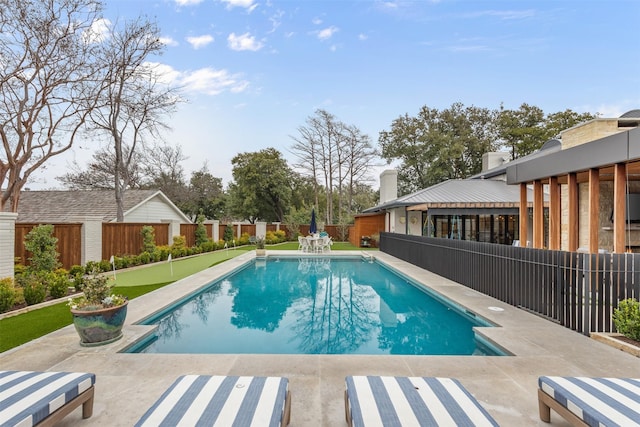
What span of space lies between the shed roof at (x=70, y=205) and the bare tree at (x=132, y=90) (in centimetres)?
243

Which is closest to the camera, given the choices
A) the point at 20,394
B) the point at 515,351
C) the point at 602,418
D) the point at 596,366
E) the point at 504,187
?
the point at 602,418

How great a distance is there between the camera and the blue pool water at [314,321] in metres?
5.27

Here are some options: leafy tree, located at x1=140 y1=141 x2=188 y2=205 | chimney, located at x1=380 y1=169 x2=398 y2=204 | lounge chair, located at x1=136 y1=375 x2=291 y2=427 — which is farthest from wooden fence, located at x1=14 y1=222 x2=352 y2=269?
leafy tree, located at x1=140 y1=141 x2=188 y2=205

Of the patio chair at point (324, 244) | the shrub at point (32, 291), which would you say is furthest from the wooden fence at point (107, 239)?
the patio chair at point (324, 244)

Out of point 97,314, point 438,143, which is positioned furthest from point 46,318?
point 438,143

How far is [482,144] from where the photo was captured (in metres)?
29.3

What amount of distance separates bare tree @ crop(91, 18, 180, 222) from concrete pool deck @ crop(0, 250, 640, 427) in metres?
13.4

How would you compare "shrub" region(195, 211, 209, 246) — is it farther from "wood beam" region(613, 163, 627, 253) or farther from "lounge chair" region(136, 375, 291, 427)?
"wood beam" region(613, 163, 627, 253)

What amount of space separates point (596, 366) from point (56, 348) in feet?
22.2

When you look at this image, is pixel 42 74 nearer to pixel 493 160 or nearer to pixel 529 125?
pixel 493 160

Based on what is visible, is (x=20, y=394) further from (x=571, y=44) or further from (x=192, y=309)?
(x=571, y=44)

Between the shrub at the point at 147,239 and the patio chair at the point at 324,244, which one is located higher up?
the shrub at the point at 147,239

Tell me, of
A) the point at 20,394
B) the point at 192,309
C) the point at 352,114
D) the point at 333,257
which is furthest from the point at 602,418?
the point at 352,114

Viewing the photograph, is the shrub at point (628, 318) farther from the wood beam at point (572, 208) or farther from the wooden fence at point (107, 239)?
the wooden fence at point (107, 239)
